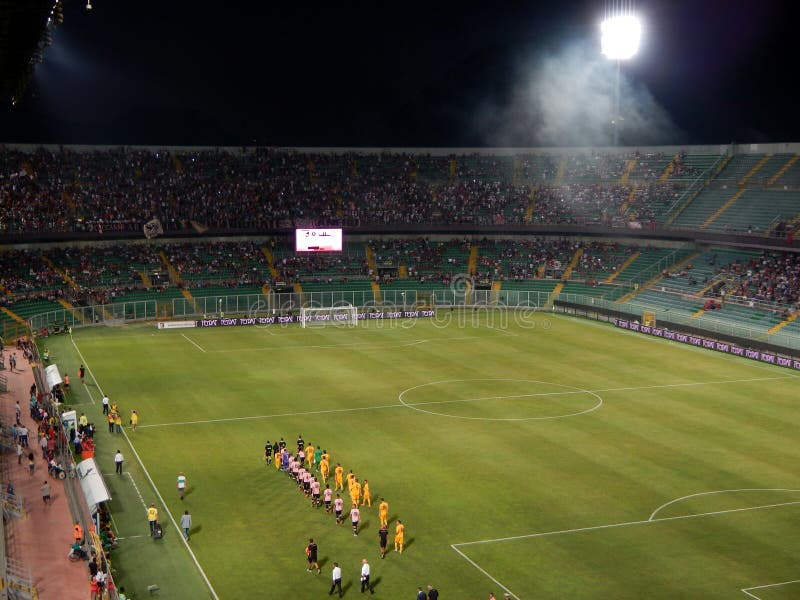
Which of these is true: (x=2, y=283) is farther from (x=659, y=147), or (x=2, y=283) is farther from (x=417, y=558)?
(x=659, y=147)

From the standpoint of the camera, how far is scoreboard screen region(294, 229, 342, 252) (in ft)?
253

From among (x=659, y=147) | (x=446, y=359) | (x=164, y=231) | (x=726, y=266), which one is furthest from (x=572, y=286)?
(x=164, y=231)

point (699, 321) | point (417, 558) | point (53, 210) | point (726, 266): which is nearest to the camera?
point (417, 558)

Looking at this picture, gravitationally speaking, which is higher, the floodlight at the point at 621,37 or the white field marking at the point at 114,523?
the floodlight at the point at 621,37

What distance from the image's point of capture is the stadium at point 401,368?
26484 mm

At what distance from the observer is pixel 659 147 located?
89438 mm

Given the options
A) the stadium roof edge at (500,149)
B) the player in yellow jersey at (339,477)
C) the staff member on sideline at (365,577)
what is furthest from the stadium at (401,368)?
the player in yellow jersey at (339,477)

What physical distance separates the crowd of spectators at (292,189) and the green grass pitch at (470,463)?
21.0 m

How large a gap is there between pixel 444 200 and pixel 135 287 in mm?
32889

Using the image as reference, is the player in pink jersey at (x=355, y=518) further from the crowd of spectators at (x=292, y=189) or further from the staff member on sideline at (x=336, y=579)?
the crowd of spectators at (x=292, y=189)

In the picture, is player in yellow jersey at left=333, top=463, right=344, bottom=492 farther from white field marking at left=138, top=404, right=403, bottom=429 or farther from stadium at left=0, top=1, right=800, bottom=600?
white field marking at left=138, top=404, right=403, bottom=429

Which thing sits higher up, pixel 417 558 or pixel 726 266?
pixel 726 266

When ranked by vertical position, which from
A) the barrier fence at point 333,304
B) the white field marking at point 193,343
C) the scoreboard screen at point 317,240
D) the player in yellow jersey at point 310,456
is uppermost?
the scoreboard screen at point 317,240

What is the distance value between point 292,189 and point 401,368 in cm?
3980
